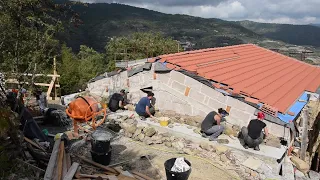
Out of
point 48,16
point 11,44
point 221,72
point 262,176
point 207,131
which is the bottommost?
point 262,176

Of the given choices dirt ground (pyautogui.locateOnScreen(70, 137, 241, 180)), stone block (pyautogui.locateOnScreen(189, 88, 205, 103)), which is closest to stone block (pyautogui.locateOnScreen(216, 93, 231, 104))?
stone block (pyautogui.locateOnScreen(189, 88, 205, 103))

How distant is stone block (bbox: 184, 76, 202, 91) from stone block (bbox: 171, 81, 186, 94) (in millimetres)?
209

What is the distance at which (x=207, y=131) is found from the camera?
851 cm

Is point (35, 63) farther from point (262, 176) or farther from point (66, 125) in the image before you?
point (262, 176)

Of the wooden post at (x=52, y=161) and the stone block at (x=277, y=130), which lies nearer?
the wooden post at (x=52, y=161)

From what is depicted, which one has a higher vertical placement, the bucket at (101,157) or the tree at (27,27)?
the tree at (27,27)

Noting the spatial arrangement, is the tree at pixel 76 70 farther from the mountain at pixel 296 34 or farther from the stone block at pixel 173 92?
the mountain at pixel 296 34

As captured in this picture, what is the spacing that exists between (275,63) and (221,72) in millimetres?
6572

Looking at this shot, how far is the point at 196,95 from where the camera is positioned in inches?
407

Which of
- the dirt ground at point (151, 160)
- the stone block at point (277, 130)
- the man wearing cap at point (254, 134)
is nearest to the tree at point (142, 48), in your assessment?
the dirt ground at point (151, 160)

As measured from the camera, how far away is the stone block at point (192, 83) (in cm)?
1027

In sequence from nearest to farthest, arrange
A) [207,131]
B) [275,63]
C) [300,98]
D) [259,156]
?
[259,156]
[207,131]
[300,98]
[275,63]

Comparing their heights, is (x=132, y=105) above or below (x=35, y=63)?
below

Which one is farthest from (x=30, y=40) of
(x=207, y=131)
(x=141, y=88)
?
(x=207, y=131)
